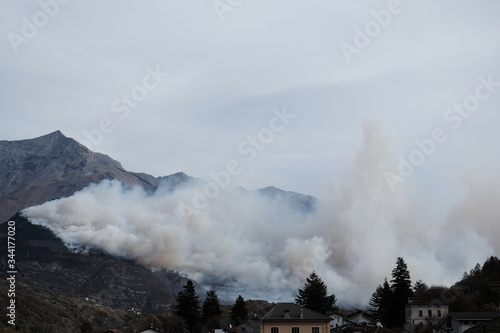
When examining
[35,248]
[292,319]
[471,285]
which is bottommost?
[292,319]

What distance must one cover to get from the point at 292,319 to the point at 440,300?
37432 millimetres

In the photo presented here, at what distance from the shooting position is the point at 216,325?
98.4 metres

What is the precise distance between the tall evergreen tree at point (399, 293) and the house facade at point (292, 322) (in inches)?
1355

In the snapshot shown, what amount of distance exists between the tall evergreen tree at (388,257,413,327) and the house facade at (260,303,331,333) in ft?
113

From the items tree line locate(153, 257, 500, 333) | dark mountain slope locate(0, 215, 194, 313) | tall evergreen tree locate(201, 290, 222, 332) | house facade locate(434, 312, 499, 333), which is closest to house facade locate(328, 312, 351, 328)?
tree line locate(153, 257, 500, 333)

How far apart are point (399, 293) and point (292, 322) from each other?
38.7 meters

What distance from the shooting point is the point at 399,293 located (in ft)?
325

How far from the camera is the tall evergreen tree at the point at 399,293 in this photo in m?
97.4

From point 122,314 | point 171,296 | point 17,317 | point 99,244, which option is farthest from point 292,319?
point 99,244

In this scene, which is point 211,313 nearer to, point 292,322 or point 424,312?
point 424,312

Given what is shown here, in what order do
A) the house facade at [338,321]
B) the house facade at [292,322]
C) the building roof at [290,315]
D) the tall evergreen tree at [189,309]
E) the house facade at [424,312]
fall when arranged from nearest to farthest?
the house facade at [292,322], the building roof at [290,315], the house facade at [424,312], the tall evergreen tree at [189,309], the house facade at [338,321]

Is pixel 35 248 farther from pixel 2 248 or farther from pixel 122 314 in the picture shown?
pixel 122 314

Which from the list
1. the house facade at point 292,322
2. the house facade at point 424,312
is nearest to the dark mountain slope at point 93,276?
the house facade at point 424,312

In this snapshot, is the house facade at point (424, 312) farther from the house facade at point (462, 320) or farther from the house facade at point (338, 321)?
the house facade at point (462, 320)
